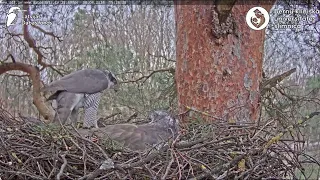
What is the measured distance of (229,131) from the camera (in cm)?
155

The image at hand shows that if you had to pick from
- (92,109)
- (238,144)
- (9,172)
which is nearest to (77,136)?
(9,172)

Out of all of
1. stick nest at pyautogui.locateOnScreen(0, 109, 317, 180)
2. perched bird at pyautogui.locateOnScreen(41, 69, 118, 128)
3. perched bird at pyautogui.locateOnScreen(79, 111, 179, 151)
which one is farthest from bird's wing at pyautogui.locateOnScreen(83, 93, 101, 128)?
stick nest at pyautogui.locateOnScreen(0, 109, 317, 180)

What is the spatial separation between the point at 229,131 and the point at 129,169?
1.65 feet

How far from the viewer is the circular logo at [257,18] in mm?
1937

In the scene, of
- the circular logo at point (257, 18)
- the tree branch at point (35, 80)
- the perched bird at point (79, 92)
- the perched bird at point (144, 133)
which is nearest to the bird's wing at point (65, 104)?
the perched bird at point (79, 92)

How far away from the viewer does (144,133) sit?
5.47 feet

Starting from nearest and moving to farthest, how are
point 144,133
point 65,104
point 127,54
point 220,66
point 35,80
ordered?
point 144,133 < point 220,66 < point 65,104 < point 35,80 < point 127,54

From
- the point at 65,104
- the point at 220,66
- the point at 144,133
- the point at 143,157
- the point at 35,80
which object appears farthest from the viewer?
the point at 35,80

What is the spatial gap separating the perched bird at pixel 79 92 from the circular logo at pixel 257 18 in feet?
2.38

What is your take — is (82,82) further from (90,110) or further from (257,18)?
(257,18)

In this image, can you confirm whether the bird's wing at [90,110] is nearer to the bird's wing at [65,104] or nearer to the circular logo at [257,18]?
the bird's wing at [65,104]

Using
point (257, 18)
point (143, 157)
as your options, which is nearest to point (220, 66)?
point (257, 18)

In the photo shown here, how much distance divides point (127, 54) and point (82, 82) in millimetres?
772

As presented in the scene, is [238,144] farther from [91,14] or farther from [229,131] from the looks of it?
[91,14]
